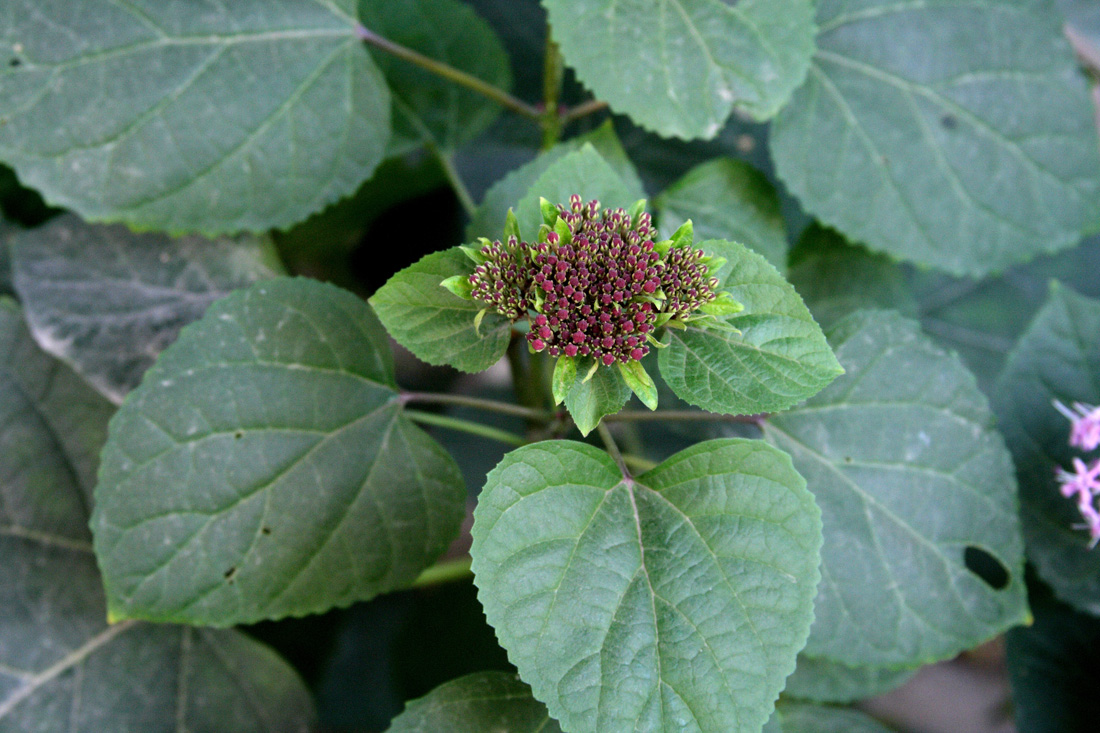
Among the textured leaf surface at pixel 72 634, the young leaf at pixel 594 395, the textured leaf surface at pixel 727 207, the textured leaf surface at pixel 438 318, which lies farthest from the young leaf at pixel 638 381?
the textured leaf surface at pixel 72 634

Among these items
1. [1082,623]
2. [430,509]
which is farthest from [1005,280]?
[430,509]

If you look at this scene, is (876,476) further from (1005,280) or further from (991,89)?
(1005,280)

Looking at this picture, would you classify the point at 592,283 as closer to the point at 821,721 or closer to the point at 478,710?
the point at 478,710

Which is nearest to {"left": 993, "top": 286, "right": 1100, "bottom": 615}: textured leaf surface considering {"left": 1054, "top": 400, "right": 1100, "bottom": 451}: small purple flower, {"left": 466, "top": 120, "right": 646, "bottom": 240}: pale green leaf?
{"left": 1054, "top": 400, "right": 1100, "bottom": 451}: small purple flower

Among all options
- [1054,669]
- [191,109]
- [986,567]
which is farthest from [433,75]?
[1054,669]

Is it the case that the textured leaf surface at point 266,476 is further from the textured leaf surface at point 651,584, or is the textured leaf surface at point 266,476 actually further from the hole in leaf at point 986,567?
the hole in leaf at point 986,567
